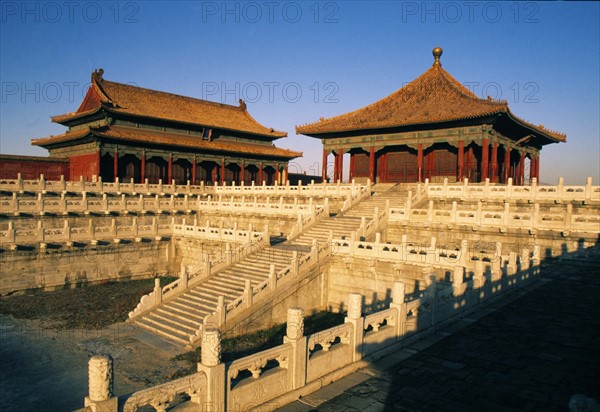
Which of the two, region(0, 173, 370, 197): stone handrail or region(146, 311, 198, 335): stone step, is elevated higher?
region(0, 173, 370, 197): stone handrail

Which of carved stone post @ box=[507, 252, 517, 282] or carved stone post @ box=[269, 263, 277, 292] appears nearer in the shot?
carved stone post @ box=[507, 252, 517, 282]

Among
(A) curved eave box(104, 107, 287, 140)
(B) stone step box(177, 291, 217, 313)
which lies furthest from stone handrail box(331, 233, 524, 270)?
(A) curved eave box(104, 107, 287, 140)

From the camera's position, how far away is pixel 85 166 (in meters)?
33.5

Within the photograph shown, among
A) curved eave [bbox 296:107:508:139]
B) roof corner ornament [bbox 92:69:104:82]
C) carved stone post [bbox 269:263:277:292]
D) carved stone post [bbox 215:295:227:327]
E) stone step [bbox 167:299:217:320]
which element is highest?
roof corner ornament [bbox 92:69:104:82]

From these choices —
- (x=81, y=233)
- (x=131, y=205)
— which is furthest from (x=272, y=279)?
(x=131, y=205)

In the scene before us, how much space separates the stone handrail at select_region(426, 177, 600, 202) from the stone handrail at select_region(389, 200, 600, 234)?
552 millimetres

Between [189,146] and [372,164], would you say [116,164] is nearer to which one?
[189,146]

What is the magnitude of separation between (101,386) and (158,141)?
31424mm

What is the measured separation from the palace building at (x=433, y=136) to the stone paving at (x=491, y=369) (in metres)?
17.4

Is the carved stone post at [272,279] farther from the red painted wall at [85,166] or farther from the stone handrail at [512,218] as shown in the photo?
the red painted wall at [85,166]

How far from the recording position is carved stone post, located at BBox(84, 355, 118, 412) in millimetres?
5301

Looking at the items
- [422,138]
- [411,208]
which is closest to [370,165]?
[422,138]

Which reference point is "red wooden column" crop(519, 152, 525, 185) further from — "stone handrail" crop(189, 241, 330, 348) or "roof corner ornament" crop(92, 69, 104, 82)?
"roof corner ornament" crop(92, 69, 104, 82)

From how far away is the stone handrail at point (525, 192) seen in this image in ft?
59.5
